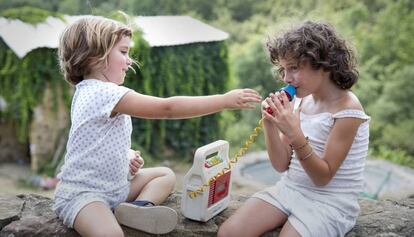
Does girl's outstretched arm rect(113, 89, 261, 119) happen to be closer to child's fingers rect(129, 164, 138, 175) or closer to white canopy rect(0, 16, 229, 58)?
child's fingers rect(129, 164, 138, 175)

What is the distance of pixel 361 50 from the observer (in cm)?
727

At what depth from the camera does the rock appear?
146 cm

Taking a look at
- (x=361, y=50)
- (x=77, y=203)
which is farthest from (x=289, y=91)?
(x=361, y=50)

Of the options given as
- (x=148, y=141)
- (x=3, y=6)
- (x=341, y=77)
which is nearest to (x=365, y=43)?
(x=148, y=141)

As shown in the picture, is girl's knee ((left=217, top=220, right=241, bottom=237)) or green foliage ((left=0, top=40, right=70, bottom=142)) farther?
green foliage ((left=0, top=40, right=70, bottom=142))

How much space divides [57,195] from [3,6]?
13.6 ft

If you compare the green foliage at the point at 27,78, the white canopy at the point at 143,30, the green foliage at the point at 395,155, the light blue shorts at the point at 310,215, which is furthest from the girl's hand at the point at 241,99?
the green foliage at the point at 395,155

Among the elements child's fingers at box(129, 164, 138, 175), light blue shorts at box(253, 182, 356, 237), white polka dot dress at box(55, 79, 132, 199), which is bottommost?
light blue shorts at box(253, 182, 356, 237)

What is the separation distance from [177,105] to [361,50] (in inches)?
249

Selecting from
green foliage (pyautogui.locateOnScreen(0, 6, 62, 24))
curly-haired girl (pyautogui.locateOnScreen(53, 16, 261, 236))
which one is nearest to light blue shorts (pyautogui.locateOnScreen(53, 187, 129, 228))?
curly-haired girl (pyautogui.locateOnScreen(53, 16, 261, 236))

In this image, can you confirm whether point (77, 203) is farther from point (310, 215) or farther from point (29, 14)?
point (29, 14)

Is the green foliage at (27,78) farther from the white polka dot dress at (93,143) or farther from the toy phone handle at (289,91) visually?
the toy phone handle at (289,91)

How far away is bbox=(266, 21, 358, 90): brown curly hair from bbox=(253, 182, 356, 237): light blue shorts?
317mm

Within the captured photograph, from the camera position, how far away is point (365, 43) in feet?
24.1
